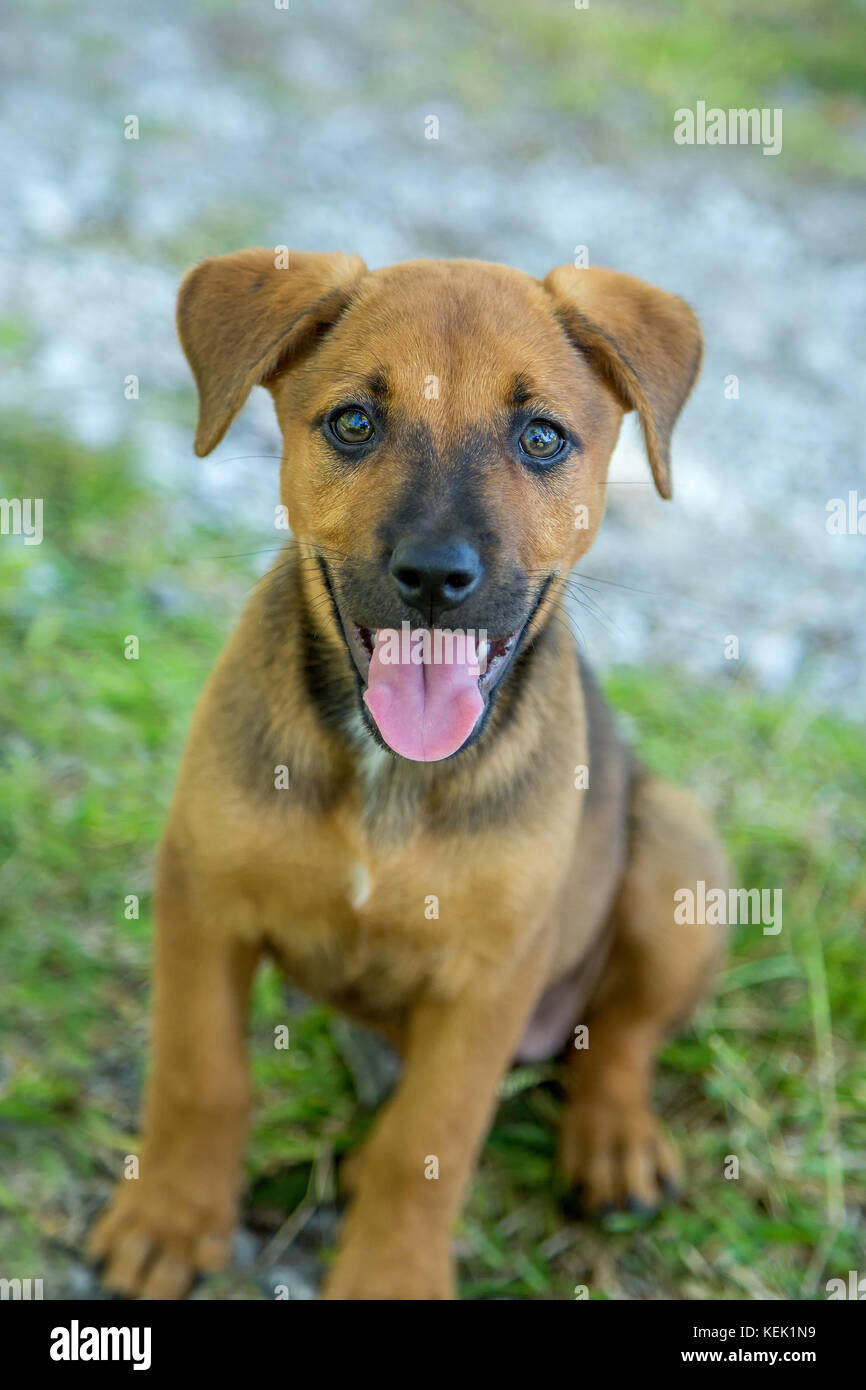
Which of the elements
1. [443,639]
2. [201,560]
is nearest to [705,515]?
[201,560]

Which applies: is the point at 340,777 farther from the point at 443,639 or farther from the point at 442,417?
the point at 442,417

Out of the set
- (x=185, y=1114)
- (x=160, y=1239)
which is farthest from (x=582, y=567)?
(x=160, y=1239)

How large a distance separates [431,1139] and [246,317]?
215cm

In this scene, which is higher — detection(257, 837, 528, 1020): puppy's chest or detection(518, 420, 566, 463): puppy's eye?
detection(518, 420, 566, 463): puppy's eye

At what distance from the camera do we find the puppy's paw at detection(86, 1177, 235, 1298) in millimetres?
3721

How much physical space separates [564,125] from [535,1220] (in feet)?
31.9

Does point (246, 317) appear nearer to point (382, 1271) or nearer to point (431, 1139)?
point (431, 1139)

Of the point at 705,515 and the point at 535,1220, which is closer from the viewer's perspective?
the point at 535,1220

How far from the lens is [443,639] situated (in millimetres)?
3088

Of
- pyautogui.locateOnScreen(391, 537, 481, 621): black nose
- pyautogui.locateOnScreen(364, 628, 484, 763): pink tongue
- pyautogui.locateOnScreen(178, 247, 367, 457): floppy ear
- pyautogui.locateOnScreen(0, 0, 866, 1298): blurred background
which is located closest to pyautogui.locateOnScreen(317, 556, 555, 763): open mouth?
pyautogui.locateOnScreen(364, 628, 484, 763): pink tongue

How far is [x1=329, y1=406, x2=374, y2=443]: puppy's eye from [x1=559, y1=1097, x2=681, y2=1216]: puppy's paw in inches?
91.8

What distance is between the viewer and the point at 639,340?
347 centimetres

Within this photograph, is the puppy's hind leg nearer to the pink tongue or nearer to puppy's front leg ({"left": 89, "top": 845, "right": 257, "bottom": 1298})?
puppy's front leg ({"left": 89, "top": 845, "right": 257, "bottom": 1298})

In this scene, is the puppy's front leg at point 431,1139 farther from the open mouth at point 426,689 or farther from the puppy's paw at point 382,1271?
the open mouth at point 426,689
